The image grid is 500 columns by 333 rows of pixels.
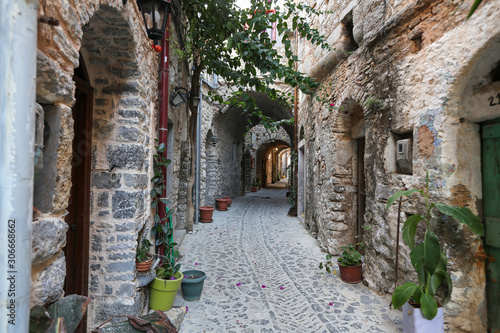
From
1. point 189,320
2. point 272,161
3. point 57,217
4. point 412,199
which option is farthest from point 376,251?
point 272,161

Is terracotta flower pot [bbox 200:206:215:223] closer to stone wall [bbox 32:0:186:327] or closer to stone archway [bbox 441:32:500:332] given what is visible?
stone wall [bbox 32:0:186:327]

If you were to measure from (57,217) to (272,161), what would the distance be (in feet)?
79.5

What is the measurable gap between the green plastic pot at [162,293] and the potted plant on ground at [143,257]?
255 mm

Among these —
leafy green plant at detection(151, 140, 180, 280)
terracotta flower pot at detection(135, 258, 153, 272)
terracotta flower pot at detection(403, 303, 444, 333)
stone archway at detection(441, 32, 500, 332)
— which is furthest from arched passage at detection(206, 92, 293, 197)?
terracotta flower pot at detection(403, 303, 444, 333)

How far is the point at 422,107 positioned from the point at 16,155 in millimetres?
2795

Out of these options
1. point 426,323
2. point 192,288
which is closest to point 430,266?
point 426,323

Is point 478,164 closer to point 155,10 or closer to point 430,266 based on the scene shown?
point 430,266

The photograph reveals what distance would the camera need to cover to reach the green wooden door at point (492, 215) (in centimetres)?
208

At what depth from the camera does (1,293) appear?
2.61 feet

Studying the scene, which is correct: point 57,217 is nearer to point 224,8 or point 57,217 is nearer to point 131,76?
point 131,76

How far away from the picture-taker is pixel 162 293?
2.71m

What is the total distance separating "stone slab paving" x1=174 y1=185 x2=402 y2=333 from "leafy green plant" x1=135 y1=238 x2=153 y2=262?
70 centimetres

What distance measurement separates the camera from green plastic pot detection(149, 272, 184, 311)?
106 inches

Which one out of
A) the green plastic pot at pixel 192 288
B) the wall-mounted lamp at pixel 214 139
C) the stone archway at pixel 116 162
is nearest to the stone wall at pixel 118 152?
the stone archway at pixel 116 162
